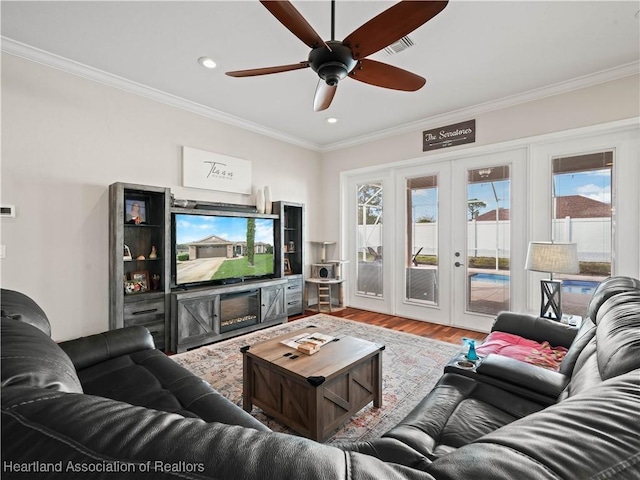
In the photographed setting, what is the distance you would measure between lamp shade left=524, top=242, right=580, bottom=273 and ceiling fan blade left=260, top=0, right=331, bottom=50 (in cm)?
233

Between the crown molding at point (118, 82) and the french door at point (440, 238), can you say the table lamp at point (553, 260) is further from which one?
the crown molding at point (118, 82)

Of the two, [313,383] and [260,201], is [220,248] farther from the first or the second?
[313,383]

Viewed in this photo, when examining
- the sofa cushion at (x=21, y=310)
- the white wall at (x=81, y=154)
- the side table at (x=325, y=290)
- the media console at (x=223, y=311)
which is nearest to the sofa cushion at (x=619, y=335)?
the sofa cushion at (x=21, y=310)

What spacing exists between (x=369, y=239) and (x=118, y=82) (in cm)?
389

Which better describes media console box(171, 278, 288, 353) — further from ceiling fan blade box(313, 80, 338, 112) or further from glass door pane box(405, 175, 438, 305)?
ceiling fan blade box(313, 80, 338, 112)

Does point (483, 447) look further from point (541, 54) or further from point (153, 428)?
point (541, 54)

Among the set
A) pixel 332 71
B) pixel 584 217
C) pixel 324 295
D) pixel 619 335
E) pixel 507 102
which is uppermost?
pixel 507 102

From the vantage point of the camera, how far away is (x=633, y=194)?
2916 mm

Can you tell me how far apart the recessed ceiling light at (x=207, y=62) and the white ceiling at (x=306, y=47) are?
0.20ft

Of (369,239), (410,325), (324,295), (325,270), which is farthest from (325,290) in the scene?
(410,325)

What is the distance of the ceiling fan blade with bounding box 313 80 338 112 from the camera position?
214 cm

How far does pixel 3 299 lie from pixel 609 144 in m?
5.01

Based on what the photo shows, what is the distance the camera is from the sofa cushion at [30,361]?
0.67m

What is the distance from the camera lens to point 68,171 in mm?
2891
